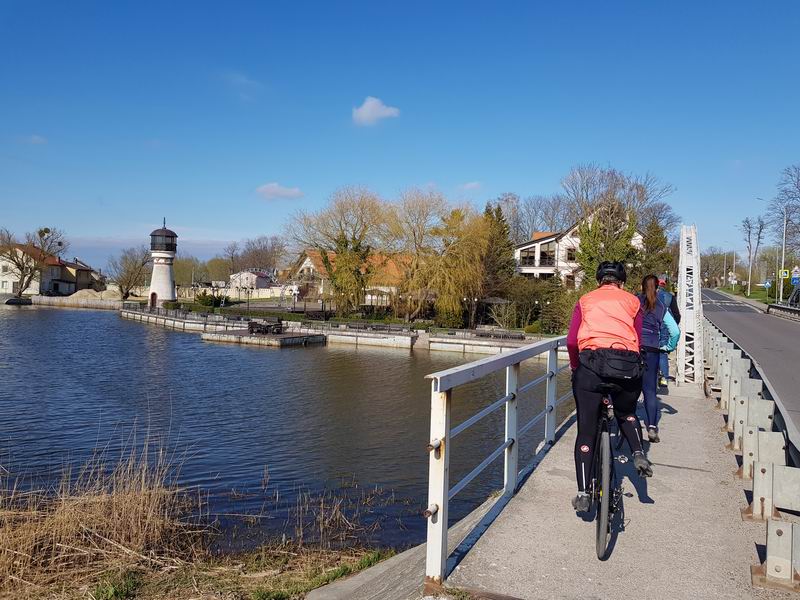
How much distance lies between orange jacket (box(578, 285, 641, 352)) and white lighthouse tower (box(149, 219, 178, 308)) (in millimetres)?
71433

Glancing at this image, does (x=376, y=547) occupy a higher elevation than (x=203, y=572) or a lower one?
lower

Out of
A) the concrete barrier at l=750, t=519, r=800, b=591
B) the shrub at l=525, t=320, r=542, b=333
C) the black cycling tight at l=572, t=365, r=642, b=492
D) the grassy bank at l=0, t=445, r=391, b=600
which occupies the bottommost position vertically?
the grassy bank at l=0, t=445, r=391, b=600

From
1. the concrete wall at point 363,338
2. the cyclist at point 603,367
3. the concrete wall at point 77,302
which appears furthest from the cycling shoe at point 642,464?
the concrete wall at point 77,302

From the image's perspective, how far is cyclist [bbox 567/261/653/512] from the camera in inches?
166

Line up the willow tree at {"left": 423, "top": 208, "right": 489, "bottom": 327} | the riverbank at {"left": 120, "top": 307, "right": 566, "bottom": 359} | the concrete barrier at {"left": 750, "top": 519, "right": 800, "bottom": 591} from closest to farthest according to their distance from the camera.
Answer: the concrete barrier at {"left": 750, "top": 519, "right": 800, "bottom": 591}, the riverbank at {"left": 120, "top": 307, "right": 566, "bottom": 359}, the willow tree at {"left": 423, "top": 208, "right": 489, "bottom": 327}

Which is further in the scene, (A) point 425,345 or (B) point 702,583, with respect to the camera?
(A) point 425,345

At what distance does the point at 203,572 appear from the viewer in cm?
611

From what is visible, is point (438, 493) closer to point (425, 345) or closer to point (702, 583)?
point (702, 583)

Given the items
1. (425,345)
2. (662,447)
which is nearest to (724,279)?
(425,345)

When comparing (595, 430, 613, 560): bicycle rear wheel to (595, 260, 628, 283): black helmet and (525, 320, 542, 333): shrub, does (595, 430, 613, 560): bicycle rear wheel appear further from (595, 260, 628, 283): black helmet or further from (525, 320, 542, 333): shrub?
(525, 320, 542, 333): shrub

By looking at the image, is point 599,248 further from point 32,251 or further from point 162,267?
point 32,251

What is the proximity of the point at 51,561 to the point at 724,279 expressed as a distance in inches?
4582

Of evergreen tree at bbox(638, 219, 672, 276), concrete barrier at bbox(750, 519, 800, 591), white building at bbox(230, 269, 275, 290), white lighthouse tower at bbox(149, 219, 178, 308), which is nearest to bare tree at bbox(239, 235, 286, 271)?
white building at bbox(230, 269, 275, 290)

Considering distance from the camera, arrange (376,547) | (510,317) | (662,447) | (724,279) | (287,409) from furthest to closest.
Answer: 1. (724,279)
2. (510,317)
3. (287,409)
4. (376,547)
5. (662,447)
